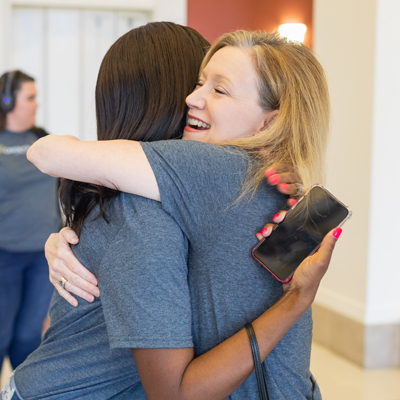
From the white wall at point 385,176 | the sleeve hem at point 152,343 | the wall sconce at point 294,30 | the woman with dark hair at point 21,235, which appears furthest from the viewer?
the wall sconce at point 294,30

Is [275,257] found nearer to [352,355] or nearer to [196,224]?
[196,224]

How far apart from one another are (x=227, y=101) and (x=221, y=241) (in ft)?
1.08

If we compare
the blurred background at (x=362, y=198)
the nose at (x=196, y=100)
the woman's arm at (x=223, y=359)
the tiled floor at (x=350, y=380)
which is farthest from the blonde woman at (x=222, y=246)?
the tiled floor at (x=350, y=380)

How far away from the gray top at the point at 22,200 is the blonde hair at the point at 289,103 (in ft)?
5.88

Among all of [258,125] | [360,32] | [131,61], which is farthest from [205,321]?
[360,32]

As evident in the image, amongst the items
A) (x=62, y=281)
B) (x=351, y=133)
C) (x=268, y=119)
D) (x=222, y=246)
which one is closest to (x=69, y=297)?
(x=62, y=281)

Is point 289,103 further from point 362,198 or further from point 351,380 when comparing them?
point 351,380

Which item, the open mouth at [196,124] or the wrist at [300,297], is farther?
the open mouth at [196,124]

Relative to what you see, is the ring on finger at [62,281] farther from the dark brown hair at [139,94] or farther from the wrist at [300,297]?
the wrist at [300,297]

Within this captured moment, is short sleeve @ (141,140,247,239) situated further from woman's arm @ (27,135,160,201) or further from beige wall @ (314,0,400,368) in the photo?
beige wall @ (314,0,400,368)

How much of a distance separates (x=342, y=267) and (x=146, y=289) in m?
2.48

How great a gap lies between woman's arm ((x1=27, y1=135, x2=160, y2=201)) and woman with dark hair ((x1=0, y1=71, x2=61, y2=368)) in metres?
1.72

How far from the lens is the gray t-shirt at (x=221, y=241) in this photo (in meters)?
0.78

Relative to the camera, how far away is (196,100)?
97 cm
